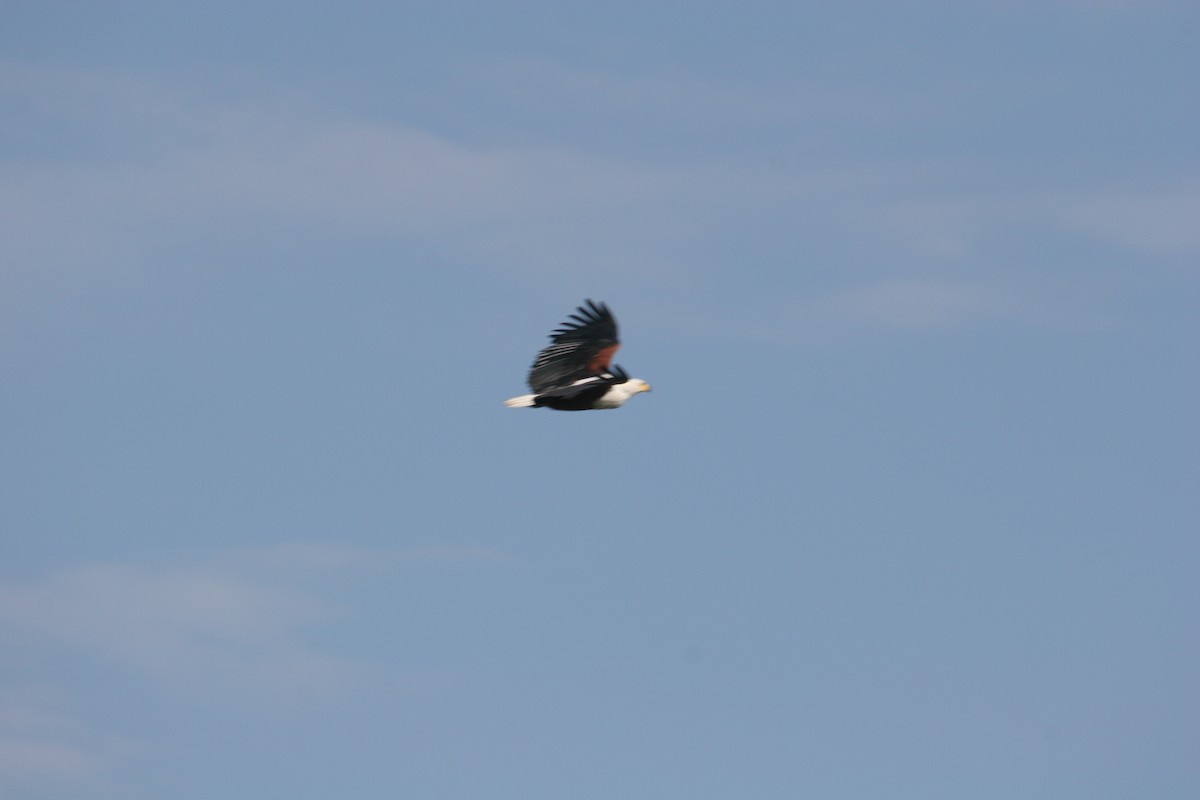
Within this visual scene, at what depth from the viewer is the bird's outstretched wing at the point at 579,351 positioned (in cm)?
3562

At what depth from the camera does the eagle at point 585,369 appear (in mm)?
35188

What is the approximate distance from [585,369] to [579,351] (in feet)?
2.20

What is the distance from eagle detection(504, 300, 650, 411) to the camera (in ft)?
115

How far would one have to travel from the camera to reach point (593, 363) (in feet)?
118

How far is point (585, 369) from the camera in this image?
3588 cm

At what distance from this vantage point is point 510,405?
34.0 meters

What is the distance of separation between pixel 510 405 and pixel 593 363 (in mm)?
3313

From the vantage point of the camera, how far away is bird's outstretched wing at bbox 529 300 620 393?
117 ft

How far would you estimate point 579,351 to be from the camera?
36219 millimetres
